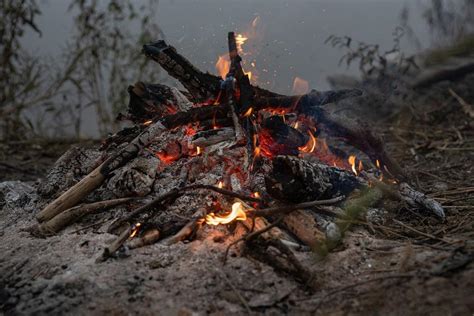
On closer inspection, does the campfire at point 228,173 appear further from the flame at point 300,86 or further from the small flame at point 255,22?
the small flame at point 255,22

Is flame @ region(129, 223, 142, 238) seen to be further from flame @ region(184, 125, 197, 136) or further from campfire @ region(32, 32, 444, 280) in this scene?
flame @ region(184, 125, 197, 136)

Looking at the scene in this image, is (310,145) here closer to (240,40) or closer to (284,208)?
(284,208)

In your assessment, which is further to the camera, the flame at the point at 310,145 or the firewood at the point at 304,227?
the flame at the point at 310,145

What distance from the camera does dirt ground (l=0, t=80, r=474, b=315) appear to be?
1.78m

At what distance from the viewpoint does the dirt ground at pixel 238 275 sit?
1782mm

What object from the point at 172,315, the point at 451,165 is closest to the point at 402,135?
the point at 451,165

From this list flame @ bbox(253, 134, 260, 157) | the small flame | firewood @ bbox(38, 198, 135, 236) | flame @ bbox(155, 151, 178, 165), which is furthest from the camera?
the small flame

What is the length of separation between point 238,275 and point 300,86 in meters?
2.00

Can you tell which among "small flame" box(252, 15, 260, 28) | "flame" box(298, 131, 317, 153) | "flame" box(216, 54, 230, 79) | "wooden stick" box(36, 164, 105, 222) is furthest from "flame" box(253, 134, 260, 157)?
"small flame" box(252, 15, 260, 28)

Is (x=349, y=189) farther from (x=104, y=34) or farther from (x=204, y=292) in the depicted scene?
(x=104, y=34)

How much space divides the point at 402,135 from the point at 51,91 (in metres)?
5.82

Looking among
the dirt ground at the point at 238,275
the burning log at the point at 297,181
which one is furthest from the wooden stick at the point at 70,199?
the burning log at the point at 297,181

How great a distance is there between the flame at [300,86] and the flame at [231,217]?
55.4 inches

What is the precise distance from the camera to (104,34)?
7.04m
